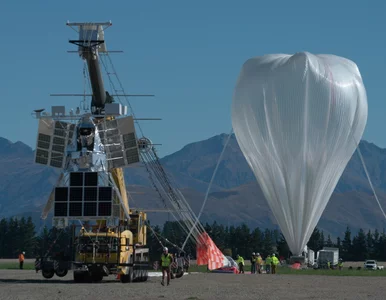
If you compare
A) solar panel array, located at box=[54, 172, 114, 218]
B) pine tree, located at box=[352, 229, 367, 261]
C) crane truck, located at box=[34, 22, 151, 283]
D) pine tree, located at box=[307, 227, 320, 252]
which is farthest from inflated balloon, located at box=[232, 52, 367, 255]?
pine tree, located at box=[352, 229, 367, 261]

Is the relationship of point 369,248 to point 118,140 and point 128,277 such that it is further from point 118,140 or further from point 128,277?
point 128,277

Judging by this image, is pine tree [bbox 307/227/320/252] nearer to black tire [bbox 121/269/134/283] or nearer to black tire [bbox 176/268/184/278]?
black tire [bbox 176/268/184/278]

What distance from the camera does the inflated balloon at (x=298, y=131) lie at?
71312 millimetres

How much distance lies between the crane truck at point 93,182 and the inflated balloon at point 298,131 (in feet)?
71.0

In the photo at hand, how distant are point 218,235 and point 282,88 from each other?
282ft

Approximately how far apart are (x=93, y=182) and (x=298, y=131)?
95.0 ft

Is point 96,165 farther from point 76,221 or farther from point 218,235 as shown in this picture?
point 218,235

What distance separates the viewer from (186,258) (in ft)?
188

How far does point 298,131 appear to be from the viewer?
71.2 m

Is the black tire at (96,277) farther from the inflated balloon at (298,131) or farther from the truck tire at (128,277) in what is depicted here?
the inflated balloon at (298,131)

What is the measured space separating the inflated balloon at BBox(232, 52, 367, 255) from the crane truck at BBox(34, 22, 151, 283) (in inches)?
853

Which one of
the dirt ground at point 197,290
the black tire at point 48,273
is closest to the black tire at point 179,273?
the dirt ground at point 197,290

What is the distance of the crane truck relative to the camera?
4472 centimetres

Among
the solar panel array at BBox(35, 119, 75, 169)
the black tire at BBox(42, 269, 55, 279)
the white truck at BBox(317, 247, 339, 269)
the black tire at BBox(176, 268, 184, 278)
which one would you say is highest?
the solar panel array at BBox(35, 119, 75, 169)
